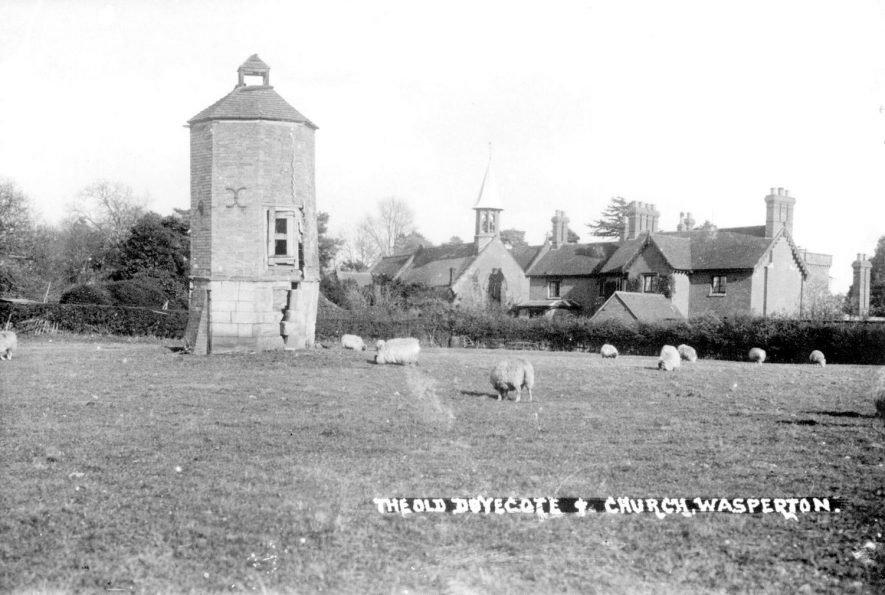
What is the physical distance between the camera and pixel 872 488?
30.3ft

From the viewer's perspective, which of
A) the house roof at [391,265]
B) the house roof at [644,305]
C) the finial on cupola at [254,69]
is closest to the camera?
the finial on cupola at [254,69]

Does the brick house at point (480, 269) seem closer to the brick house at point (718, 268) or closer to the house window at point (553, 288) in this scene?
the house window at point (553, 288)

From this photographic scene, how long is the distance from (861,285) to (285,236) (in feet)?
148

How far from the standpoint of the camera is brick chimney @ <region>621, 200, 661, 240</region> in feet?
215

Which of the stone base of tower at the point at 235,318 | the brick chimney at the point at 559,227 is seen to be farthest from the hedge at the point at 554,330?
the brick chimney at the point at 559,227

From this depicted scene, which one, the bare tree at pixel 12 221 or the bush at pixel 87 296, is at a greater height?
the bare tree at pixel 12 221

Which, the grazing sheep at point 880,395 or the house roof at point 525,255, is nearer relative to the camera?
the grazing sheep at point 880,395

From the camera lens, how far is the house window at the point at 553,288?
68.7m

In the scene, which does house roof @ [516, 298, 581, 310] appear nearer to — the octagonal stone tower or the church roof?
the church roof

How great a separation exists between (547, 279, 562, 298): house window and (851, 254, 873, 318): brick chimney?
75.6ft

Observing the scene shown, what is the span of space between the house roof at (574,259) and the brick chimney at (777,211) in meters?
13.5

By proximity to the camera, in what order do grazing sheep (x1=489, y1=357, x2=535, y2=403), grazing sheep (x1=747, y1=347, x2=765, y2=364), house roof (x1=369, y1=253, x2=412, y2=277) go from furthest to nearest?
house roof (x1=369, y1=253, x2=412, y2=277), grazing sheep (x1=747, y1=347, x2=765, y2=364), grazing sheep (x1=489, y1=357, x2=535, y2=403)

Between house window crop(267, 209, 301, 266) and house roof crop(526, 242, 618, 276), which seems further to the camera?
house roof crop(526, 242, 618, 276)

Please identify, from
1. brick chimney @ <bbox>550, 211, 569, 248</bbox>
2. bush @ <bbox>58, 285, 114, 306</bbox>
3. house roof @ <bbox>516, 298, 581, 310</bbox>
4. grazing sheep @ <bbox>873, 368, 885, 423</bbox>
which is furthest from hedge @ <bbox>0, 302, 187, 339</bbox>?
brick chimney @ <bbox>550, 211, 569, 248</bbox>
